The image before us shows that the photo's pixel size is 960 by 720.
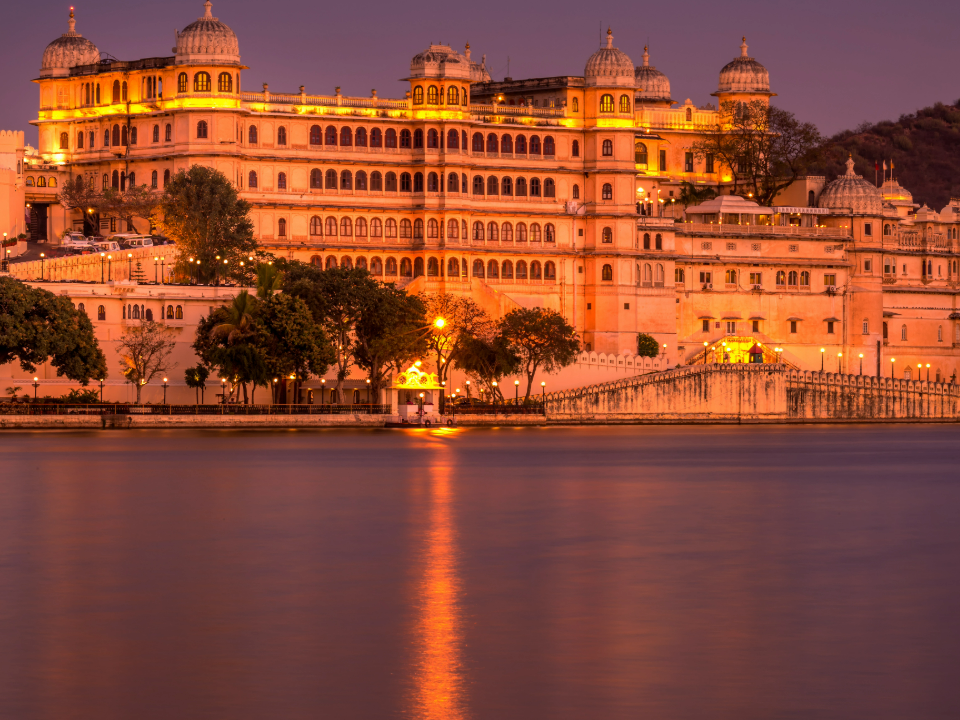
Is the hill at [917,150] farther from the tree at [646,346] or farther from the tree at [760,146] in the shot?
the tree at [646,346]

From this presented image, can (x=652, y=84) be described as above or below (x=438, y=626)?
above

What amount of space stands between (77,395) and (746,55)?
62.9 meters

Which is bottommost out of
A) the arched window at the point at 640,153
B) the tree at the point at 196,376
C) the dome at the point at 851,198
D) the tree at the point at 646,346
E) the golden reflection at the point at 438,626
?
the golden reflection at the point at 438,626

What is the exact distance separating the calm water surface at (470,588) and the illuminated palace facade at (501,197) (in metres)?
30.2

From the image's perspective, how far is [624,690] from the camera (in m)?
29.8

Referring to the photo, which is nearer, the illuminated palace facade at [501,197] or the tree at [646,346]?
the illuminated palace facade at [501,197]

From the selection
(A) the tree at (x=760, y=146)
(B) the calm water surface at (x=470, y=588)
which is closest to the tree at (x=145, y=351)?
(B) the calm water surface at (x=470, y=588)

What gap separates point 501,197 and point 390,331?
21.3m

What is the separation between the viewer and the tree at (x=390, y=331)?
89.8 m

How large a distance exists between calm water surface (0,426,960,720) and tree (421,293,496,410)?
58.4 ft

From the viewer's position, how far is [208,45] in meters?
101

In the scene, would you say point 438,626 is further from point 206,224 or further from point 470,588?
point 206,224

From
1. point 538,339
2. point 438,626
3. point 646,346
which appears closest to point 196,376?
point 538,339

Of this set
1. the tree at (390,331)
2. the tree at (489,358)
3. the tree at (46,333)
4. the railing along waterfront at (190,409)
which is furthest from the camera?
the tree at (489,358)
